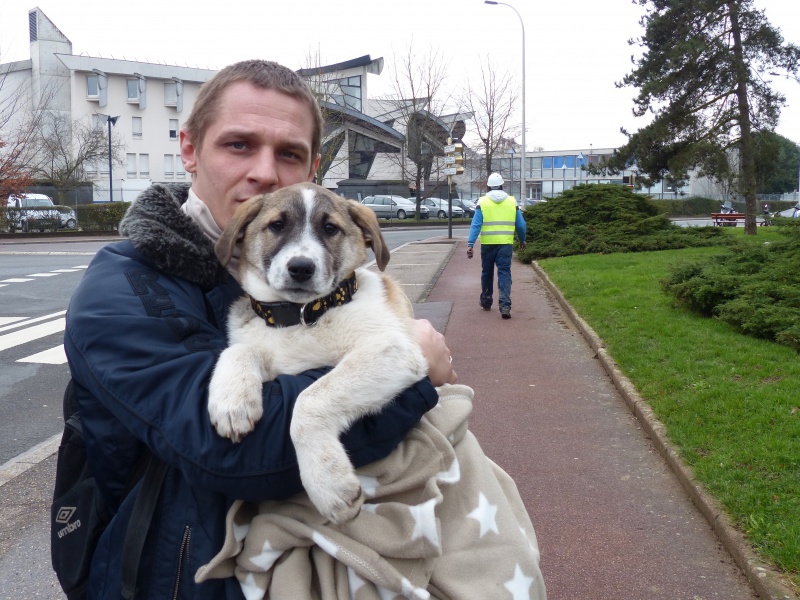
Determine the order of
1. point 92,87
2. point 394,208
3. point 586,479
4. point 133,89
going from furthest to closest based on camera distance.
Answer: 1. point 133,89
2. point 92,87
3. point 394,208
4. point 586,479

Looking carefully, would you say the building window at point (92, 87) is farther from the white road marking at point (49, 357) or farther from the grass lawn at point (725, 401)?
the grass lawn at point (725, 401)

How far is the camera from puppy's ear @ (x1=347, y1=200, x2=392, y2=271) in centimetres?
308

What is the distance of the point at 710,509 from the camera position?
5.01 metres

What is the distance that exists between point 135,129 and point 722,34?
59905mm

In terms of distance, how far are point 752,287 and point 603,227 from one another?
15.2 m

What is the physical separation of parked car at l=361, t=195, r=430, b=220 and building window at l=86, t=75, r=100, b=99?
3140 centimetres

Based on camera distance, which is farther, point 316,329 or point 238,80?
point 238,80

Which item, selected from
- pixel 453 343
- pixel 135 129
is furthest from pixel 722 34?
pixel 135 129

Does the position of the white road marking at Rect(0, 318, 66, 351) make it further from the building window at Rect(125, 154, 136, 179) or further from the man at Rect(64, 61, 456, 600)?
the building window at Rect(125, 154, 136, 179)

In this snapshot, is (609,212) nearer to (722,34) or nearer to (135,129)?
(722,34)

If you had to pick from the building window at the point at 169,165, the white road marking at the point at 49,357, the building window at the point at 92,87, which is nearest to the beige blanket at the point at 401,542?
the white road marking at the point at 49,357

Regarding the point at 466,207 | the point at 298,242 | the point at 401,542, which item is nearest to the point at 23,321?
the point at 298,242

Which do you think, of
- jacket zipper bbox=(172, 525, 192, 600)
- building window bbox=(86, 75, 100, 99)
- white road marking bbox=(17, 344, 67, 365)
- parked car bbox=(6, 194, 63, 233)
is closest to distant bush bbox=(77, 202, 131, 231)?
parked car bbox=(6, 194, 63, 233)

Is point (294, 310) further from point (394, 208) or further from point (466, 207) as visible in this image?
point (466, 207)
